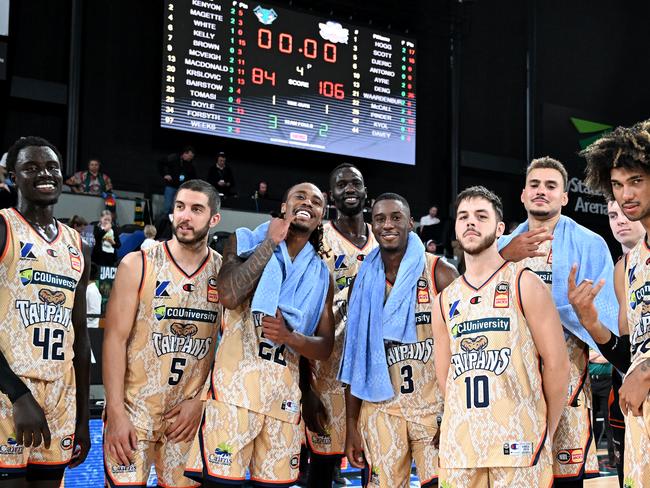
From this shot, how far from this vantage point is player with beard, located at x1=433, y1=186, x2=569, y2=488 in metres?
3.31

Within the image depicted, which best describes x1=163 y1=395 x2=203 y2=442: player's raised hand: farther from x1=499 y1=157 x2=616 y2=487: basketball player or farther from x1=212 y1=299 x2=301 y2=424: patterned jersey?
x1=499 y1=157 x2=616 y2=487: basketball player

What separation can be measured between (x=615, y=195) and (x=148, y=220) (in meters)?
10.1

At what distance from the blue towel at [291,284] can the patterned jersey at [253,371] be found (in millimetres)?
152

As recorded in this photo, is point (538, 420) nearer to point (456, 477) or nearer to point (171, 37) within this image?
point (456, 477)

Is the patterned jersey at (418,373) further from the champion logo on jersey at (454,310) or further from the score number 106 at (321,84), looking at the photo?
the score number 106 at (321,84)

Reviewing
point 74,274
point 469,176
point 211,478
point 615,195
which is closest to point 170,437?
point 211,478

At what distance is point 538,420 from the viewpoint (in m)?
3.37


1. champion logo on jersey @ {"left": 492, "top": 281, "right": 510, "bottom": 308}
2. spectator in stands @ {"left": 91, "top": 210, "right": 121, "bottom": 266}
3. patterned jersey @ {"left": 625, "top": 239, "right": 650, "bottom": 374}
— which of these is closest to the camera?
patterned jersey @ {"left": 625, "top": 239, "right": 650, "bottom": 374}

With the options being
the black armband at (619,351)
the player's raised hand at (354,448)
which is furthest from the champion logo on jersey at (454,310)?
the player's raised hand at (354,448)

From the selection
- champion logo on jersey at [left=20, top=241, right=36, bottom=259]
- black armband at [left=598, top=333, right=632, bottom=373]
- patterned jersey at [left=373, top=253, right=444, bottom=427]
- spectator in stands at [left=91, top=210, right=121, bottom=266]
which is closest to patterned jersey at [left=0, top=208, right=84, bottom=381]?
champion logo on jersey at [left=20, top=241, right=36, bottom=259]

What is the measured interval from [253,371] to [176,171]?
9.30m

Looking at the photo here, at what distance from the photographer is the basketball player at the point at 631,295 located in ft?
A: 9.34

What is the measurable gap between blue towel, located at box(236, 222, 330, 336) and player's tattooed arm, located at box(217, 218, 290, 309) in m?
0.06

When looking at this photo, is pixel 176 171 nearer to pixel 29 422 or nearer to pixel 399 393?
pixel 399 393
